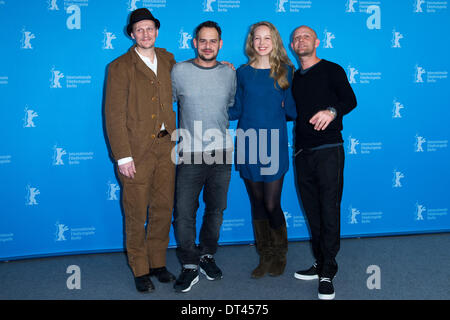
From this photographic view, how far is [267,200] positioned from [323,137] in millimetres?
544

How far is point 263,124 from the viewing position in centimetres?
229

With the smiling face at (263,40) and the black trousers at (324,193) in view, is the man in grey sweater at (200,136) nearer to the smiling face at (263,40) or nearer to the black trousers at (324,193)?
the smiling face at (263,40)

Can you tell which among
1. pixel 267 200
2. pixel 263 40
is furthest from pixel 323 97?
pixel 267 200

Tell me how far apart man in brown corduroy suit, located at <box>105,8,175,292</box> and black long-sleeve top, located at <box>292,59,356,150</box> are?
0.85 meters

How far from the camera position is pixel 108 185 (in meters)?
2.96

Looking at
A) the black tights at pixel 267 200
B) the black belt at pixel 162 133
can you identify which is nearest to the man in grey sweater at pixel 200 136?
the black belt at pixel 162 133

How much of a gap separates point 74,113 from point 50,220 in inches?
34.3

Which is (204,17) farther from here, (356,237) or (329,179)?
(356,237)

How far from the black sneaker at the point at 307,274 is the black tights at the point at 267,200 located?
34 cm

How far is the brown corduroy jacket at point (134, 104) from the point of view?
216 centimetres

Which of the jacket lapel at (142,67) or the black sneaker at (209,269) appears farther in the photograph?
the black sneaker at (209,269)
